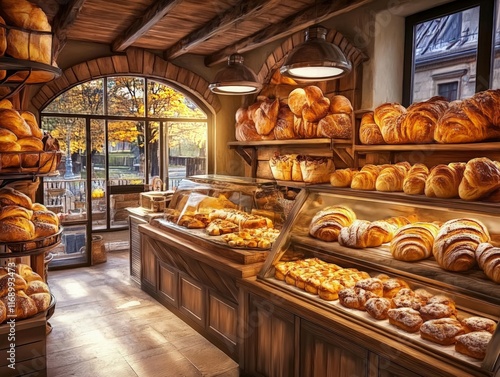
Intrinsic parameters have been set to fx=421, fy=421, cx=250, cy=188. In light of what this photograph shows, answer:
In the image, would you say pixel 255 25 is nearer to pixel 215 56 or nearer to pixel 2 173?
pixel 215 56

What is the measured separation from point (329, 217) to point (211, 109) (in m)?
4.46

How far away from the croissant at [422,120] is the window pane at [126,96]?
17.3ft

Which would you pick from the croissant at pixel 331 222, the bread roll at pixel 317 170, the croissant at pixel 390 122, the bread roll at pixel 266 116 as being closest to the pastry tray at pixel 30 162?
the croissant at pixel 331 222

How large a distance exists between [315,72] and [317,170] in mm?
1195

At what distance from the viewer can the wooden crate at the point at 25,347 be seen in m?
1.94

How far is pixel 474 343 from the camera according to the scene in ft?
5.91

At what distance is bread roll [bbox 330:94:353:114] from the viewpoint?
13.6ft

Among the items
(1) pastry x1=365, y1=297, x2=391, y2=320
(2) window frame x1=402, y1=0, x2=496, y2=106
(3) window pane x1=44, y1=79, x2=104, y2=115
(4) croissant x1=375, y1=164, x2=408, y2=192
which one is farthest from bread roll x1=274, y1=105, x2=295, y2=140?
(3) window pane x1=44, y1=79, x2=104, y2=115

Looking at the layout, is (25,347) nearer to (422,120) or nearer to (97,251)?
(422,120)

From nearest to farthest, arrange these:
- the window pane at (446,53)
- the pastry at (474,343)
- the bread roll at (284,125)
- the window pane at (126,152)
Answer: the pastry at (474,343), the window pane at (446,53), the bread roll at (284,125), the window pane at (126,152)

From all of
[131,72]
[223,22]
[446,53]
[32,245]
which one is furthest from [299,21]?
[32,245]

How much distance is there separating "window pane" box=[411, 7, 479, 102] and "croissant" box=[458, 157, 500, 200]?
5.69 ft

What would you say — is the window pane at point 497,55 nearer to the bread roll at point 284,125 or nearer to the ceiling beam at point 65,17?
the bread roll at point 284,125

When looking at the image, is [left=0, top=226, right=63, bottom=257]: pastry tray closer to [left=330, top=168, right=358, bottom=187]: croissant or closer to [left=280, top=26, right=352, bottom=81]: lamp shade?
[left=280, top=26, right=352, bottom=81]: lamp shade
